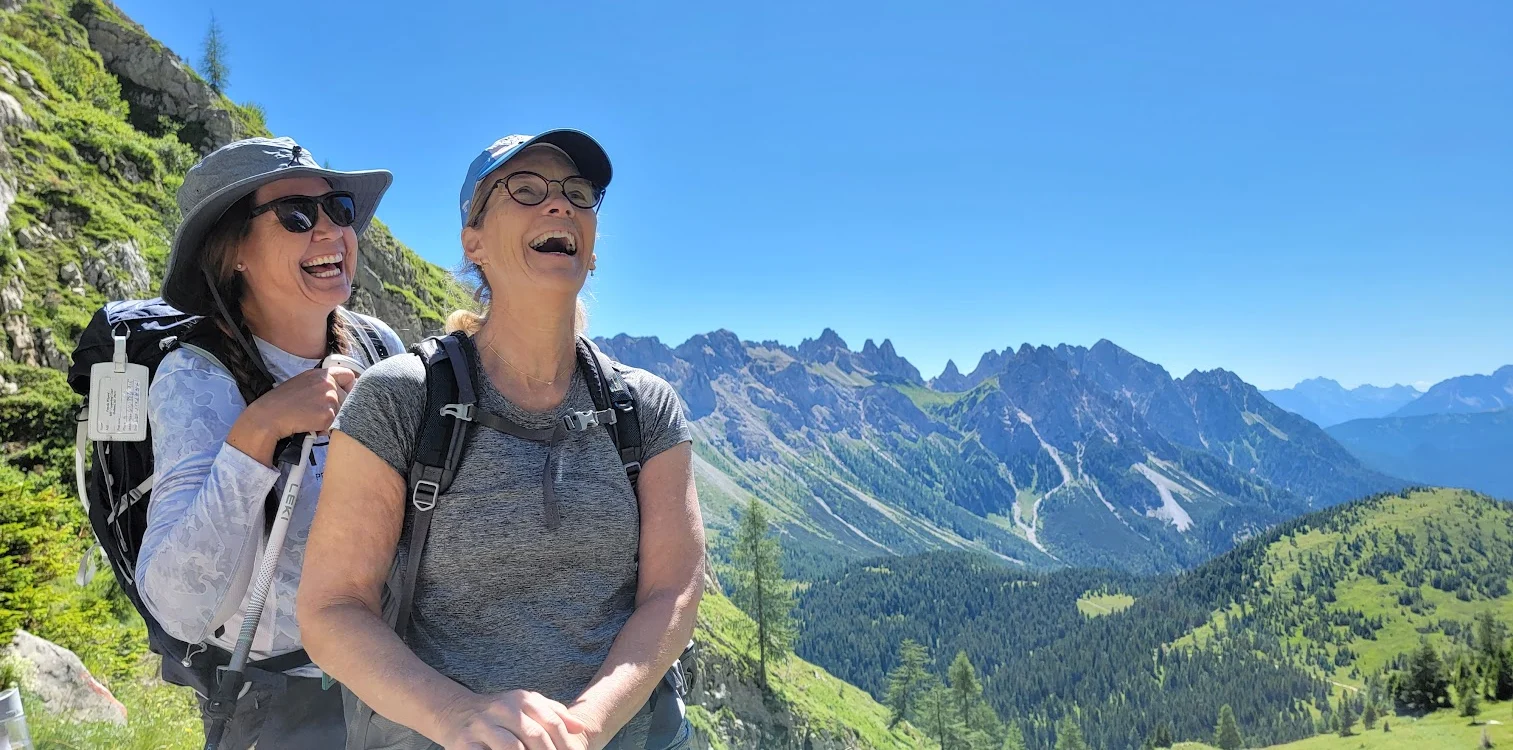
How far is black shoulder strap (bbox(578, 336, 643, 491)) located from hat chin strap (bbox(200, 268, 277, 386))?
1.43 meters

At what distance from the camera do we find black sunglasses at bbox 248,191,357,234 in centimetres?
342

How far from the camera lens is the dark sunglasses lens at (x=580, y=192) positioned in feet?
9.86

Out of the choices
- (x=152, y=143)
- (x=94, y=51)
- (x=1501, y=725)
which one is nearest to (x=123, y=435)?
(x=152, y=143)

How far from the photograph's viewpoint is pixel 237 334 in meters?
3.19

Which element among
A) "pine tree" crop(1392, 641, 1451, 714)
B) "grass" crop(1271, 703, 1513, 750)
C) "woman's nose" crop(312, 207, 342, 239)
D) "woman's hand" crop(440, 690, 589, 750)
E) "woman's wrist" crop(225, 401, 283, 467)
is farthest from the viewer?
"pine tree" crop(1392, 641, 1451, 714)

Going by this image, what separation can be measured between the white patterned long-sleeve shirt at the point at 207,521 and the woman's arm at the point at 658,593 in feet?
4.75

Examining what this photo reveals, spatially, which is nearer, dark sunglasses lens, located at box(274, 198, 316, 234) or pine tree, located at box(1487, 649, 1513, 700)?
dark sunglasses lens, located at box(274, 198, 316, 234)

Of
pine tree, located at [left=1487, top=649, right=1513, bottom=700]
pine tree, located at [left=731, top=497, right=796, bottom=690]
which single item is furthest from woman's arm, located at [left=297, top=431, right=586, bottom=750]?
pine tree, located at [left=1487, top=649, right=1513, bottom=700]

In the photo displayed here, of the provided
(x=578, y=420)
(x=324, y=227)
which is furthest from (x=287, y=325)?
(x=578, y=420)

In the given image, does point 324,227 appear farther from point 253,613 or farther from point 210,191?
point 253,613

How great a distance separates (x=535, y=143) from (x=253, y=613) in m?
2.13

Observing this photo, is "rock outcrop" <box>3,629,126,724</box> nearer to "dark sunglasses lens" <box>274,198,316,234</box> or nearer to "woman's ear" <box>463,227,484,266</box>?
"dark sunglasses lens" <box>274,198,316,234</box>

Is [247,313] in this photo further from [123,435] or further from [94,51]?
[94,51]

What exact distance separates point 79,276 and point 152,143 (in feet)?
53.5
